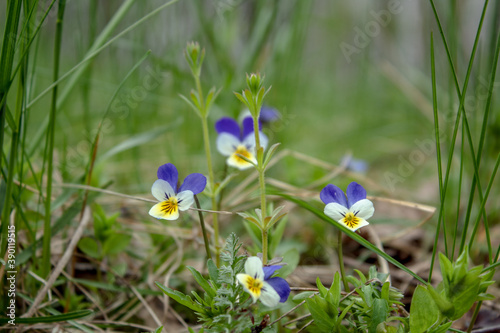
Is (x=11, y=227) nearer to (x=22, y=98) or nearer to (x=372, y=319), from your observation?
(x=22, y=98)

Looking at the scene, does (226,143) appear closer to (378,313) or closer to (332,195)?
(332,195)

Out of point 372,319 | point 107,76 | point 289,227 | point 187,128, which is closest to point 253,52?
point 187,128

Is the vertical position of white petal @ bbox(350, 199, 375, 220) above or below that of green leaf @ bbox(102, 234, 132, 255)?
above

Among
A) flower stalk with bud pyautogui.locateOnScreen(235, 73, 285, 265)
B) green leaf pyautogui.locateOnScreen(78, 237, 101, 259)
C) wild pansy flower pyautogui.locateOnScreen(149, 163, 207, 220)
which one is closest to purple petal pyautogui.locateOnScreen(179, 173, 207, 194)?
wild pansy flower pyautogui.locateOnScreen(149, 163, 207, 220)

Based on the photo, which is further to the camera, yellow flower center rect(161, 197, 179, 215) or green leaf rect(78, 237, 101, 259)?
green leaf rect(78, 237, 101, 259)

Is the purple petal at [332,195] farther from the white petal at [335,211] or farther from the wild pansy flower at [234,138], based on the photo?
the wild pansy flower at [234,138]

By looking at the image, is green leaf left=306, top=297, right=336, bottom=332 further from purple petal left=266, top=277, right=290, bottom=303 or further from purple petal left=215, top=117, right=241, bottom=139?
purple petal left=215, top=117, right=241, bottom=139
